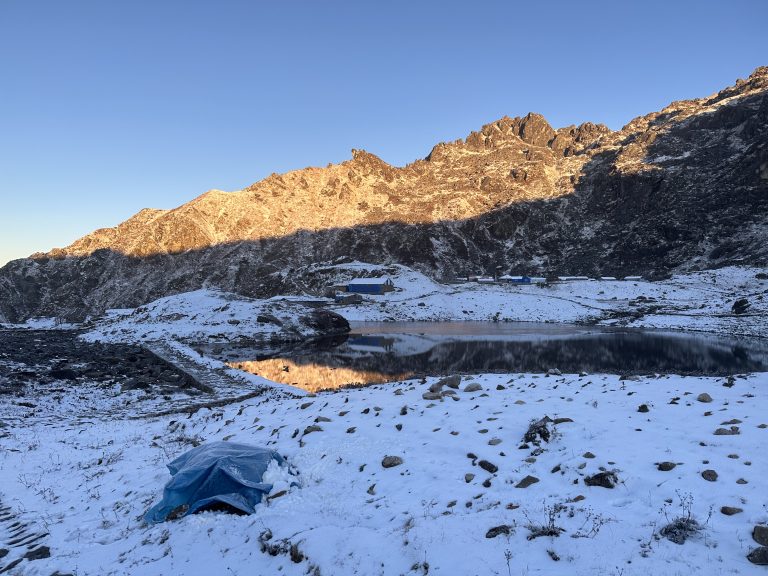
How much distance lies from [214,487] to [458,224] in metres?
120

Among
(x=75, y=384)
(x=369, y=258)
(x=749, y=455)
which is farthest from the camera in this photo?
(x=369, y=258)

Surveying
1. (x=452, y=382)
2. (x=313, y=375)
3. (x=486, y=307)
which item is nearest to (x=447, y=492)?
(x=452, y=382)

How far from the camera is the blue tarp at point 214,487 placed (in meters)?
7.53

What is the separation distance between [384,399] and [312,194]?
→ 135 metres

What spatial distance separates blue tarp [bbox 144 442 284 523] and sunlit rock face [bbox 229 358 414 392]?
14.0 m

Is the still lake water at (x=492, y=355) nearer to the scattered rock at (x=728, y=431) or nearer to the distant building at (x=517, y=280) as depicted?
the scattered rock at (x=728, y=431)

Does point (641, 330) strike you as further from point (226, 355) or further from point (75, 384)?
point (75, 384)

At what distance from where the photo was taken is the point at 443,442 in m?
9.51

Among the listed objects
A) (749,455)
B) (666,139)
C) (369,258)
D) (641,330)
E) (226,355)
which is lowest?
(641,330)

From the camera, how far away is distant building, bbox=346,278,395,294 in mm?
82375

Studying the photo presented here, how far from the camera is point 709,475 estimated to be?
677cm

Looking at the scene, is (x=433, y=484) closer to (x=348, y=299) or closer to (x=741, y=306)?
(x=741, y=306)

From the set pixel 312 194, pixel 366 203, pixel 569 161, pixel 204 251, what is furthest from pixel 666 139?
pixel 204 251

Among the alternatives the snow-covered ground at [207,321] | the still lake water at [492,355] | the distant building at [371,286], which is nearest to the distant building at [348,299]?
the distant building at [371,286]
